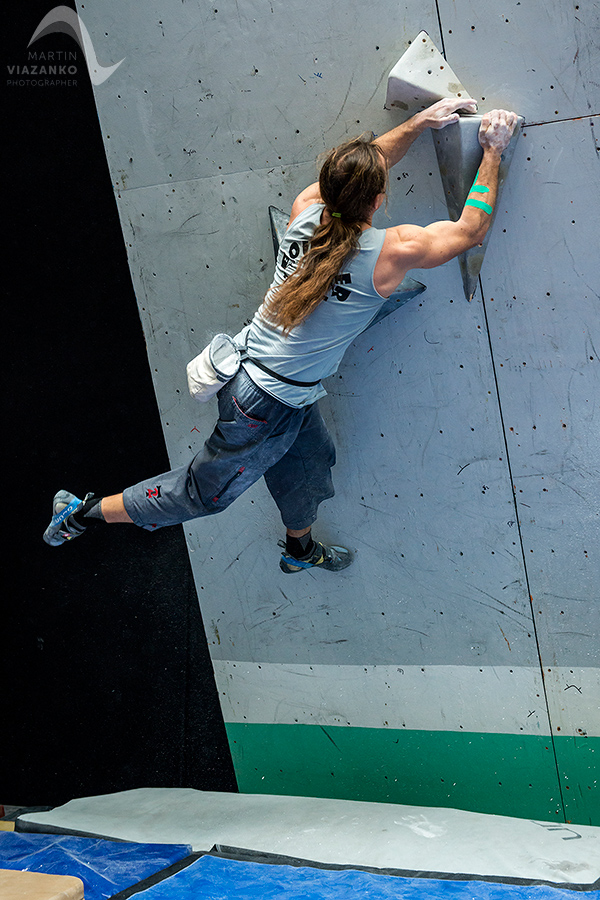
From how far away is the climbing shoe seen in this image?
2771 mm

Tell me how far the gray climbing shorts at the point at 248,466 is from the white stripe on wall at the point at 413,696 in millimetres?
745

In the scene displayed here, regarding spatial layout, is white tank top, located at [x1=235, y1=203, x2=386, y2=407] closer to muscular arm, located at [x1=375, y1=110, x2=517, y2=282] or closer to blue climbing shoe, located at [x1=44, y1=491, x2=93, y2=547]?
muscular arm, located at [x1=375, y1=110, x2=517, y2=282]

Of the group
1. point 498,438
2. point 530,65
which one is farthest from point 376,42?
point 498,438

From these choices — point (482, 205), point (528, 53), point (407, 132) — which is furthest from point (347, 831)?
point (528, 53)

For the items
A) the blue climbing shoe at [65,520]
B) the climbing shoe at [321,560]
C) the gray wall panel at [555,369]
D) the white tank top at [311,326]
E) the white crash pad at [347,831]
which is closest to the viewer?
the white tank top at [311,326]

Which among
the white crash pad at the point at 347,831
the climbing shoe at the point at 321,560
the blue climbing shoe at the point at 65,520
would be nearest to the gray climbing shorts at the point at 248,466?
the climbing shoe at the point at 321,560

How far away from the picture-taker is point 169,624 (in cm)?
339

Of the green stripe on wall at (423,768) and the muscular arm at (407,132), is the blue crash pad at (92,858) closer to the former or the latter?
the green stripe on wall at (423,768)

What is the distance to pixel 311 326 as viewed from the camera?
83.7 inches

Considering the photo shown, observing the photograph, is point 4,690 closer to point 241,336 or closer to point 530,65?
point 241,336

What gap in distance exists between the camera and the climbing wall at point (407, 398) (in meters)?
2.34

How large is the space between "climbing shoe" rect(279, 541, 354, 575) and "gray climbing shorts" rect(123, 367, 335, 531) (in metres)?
0.14

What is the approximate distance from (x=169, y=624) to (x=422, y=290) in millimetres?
1925

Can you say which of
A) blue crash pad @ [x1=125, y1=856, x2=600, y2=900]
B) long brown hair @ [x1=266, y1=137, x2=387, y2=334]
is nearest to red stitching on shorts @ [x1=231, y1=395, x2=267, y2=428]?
long brown hair @ [x1=266, y1=137, x2=387, y2=334]
